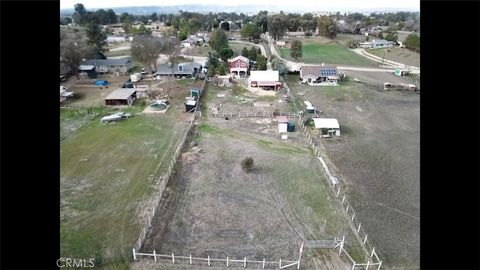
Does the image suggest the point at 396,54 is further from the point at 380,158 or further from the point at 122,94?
the point at 122,94

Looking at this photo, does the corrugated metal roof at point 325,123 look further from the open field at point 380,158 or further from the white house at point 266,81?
the white house at point 266,81

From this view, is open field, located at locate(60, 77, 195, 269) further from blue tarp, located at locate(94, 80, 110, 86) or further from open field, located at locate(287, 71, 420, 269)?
open field, located at locate(287, 71, 420, 269)

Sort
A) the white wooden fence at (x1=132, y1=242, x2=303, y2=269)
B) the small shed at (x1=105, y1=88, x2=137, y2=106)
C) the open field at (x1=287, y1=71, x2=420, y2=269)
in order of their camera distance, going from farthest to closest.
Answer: the small shed at (x1=105, y1=88, x2=137, y2=106) → the open field at (x1=287, y1=71, x2=420, y2=269) → the white wooden fence at (x1=132, y1=242, x2=303, y2=269)

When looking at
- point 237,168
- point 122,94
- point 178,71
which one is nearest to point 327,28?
point 178,71

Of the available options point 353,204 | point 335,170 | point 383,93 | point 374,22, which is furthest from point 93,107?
point 374,22

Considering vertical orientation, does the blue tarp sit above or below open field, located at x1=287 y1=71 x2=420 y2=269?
above

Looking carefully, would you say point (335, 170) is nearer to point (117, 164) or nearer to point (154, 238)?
point (154, 238)

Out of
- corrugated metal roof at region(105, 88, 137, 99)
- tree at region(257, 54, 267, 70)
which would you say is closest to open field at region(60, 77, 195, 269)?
corrugated metal roof at region(105, 88, 137, 99)
